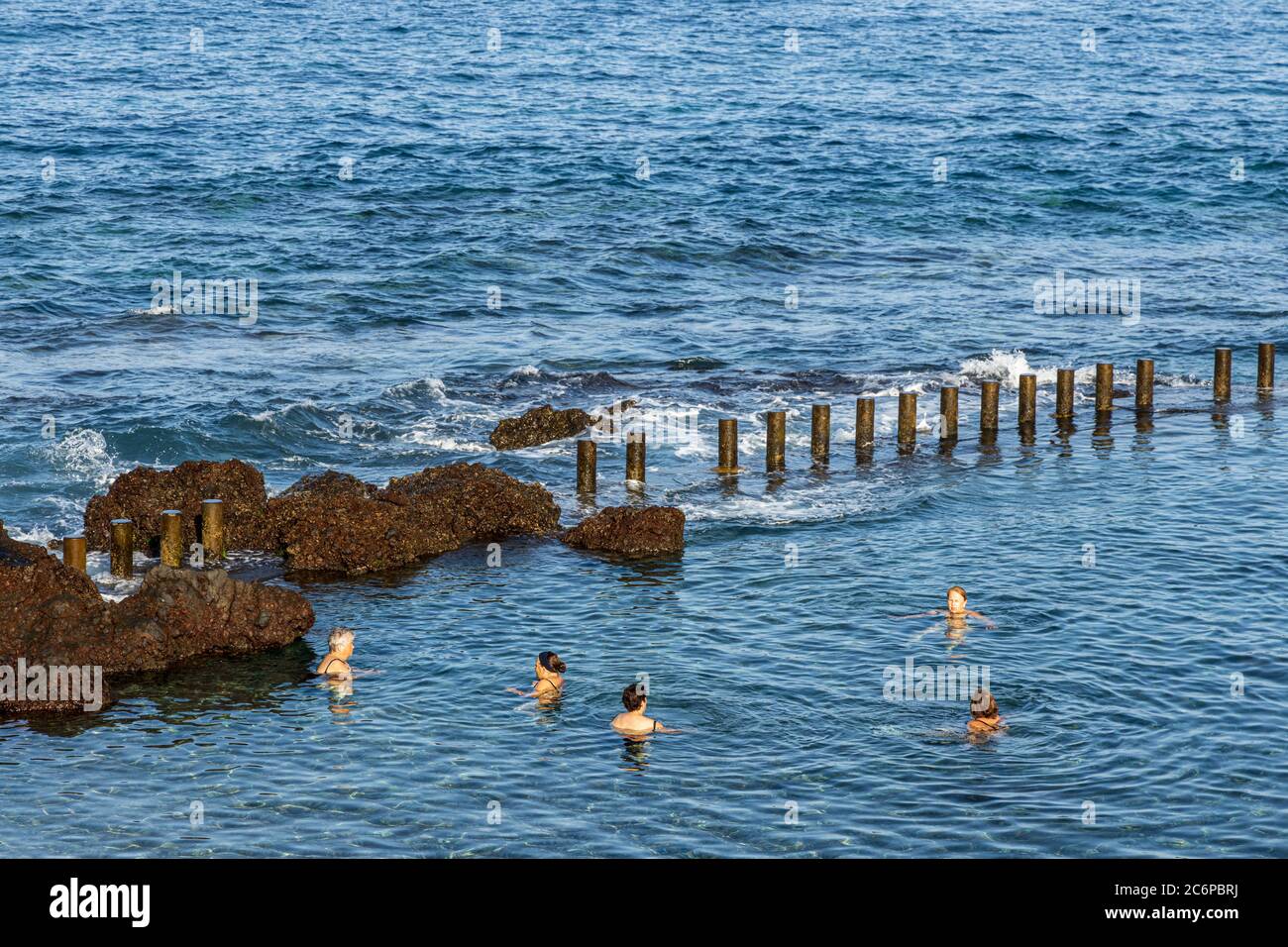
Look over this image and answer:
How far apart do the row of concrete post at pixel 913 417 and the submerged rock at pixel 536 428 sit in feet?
10.6

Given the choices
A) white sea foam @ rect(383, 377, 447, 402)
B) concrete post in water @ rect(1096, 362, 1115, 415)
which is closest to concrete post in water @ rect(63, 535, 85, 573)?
white sea foam @ rect(383, 377, 447, 402)

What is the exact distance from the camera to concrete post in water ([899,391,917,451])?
119 feet

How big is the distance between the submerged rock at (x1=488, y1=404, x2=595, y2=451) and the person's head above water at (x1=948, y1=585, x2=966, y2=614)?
14.0 m

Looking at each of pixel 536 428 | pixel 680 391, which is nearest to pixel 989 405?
pixel 680 391

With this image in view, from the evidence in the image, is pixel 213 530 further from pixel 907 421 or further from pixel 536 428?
pixel 907 421

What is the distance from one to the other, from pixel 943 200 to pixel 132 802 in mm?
53962

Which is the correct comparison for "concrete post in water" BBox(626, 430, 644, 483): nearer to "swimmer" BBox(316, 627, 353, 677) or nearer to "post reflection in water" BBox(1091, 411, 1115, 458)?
"post reflection in water" BBox(1091, 411, 1115, 458)

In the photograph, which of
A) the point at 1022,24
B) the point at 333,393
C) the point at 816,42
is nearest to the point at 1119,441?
the point at 333,393

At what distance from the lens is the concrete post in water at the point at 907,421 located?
3619 centimetres

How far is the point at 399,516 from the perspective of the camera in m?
28.6

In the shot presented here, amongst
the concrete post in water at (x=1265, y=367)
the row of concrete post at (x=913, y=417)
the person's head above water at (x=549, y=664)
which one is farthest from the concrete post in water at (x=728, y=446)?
the concrete post in water at (x=1265, y=367)

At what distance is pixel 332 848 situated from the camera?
17.5 meters

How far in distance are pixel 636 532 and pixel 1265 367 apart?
67.7ft

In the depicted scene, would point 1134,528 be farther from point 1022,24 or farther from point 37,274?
point 1022,24
